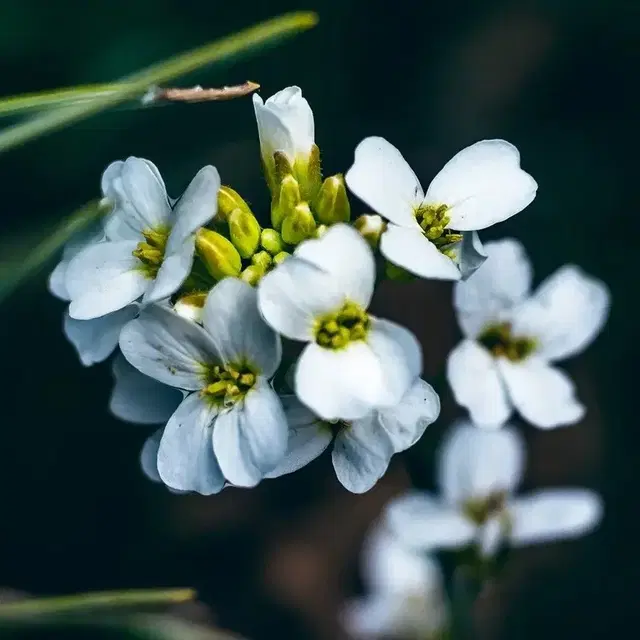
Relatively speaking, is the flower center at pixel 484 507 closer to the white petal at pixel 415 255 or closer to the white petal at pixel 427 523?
the white petal at pixel 427 523

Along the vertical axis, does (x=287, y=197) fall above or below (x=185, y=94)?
below

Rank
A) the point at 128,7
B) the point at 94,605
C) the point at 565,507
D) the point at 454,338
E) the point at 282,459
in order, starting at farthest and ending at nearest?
1. the point at 454,338
2. the point at 128,7
3. the point at 565,507
4. the point at 94,605
5. the point at 282,459

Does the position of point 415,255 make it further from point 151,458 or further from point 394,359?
point 151,458

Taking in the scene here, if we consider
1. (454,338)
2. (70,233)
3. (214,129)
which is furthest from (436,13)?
(70,233)

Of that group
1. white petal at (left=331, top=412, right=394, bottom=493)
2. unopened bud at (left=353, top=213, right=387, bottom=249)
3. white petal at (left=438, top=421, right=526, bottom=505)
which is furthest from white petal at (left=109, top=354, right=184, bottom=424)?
white petal at (left=438, top=421, right=526, bottom=505)

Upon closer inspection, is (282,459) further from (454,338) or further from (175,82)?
(454,338)

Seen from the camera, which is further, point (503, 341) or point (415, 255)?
point (503, 341)

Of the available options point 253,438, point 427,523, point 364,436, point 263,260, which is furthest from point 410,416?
point 427,523
